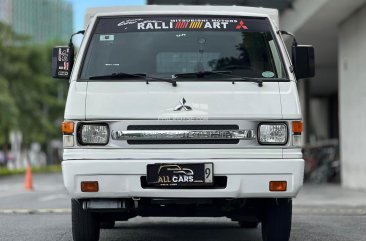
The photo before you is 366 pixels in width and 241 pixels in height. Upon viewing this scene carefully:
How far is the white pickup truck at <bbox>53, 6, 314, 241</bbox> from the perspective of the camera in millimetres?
5246

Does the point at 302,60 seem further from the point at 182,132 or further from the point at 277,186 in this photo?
the point at 182,132

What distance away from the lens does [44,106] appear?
59.5 metres

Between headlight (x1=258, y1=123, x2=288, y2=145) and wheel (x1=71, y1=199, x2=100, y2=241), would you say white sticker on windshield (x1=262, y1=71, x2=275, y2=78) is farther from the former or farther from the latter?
wheel (x1=71, y1=199, x2=100, y2=241)

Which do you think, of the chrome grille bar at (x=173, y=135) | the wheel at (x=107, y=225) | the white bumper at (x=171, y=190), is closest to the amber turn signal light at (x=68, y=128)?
the white bumper at (x=171, y=190)

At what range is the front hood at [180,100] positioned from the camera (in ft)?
17.6

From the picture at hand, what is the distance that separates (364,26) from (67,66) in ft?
37.1

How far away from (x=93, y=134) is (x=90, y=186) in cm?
44

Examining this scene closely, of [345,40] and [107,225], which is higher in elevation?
[345,40]

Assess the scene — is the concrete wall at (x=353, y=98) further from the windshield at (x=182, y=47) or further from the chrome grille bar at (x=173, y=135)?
the chrome grille bar at (x=173, y=135)

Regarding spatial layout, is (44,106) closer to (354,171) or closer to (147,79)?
(354,171)

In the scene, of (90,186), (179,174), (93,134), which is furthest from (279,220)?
(93,134)

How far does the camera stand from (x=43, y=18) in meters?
111

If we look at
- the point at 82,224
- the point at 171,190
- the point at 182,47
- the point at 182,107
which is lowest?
the point at 82,224

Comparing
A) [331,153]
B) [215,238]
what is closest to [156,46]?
[215,238]
